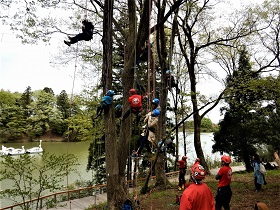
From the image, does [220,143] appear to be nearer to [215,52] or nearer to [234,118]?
[234,118]

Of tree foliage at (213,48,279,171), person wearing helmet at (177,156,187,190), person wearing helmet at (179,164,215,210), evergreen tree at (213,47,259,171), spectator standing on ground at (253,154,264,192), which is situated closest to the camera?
person wearing helmet at (179,164,215,210)

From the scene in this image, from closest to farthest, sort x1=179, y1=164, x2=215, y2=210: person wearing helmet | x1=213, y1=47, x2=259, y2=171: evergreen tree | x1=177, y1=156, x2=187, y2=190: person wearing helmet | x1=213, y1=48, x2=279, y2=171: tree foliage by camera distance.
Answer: x1=179, y1=164, x2=215, y2=210: person wearing helmet
x1=177, y1=156, x2=187, y2=190: person wearing helmet
x1=213, y1=48, x2=279, y2=171: tree foliage
x1=213, y1=47, x2=259, y2=171: evergreen tree

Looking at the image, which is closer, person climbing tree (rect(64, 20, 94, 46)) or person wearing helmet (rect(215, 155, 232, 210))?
person wearing helmet (rect(215, 155, 232, 210))

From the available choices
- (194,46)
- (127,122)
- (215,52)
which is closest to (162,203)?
(127,122)

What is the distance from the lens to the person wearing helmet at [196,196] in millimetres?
2527

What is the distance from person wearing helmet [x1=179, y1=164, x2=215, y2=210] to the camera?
8.29 feet

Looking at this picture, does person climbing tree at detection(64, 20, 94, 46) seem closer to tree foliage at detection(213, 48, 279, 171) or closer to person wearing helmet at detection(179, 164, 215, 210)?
person wearing helmet at detection(179, 164, 215, 210)

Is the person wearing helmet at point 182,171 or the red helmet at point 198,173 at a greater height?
the red helmet at point 198,173

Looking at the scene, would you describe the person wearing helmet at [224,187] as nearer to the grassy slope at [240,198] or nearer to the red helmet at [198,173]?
the grassy slope at [240,198]

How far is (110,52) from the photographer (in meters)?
6.09

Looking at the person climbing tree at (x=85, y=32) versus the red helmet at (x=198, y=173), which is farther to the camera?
the person climbing tree at (x=85, y=32)

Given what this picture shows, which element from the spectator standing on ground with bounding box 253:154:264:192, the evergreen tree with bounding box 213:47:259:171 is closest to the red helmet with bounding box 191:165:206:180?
the spectator standing on ground with bounding box 253:154:264:192

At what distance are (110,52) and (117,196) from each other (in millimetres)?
3765

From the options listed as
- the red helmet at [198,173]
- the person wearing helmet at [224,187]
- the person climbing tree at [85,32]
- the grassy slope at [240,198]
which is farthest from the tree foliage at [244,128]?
the red helmet at [198,173]
